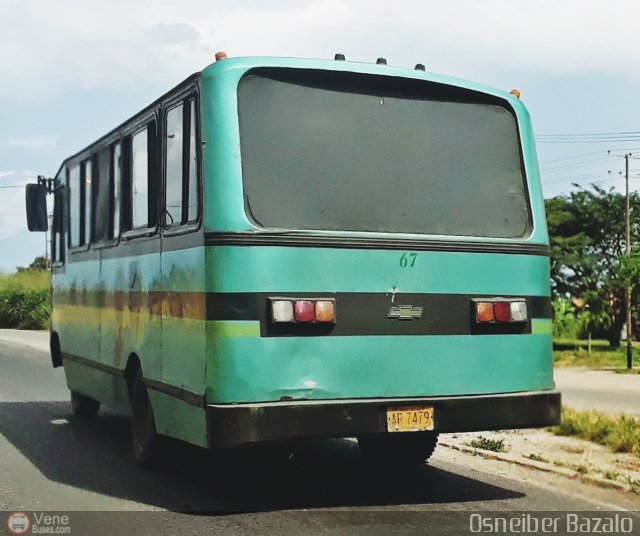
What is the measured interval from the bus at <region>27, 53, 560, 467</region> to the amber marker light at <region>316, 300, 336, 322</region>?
0.05ft

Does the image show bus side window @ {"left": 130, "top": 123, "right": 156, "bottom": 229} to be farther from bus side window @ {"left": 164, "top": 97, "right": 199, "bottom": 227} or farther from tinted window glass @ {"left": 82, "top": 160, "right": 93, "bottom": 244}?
tinted window glass @ {"left": 82, "top": 160, "right": 93, "bottom": 244}

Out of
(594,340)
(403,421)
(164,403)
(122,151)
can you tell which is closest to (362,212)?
(403,421)

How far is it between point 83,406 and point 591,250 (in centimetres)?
5020

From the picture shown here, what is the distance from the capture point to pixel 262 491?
8508 mm

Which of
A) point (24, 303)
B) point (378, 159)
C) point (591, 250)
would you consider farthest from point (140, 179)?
point (591, 250)

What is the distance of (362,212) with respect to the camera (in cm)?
791

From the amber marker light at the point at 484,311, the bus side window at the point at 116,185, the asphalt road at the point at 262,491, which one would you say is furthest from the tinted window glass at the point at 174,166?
the amber marker light at the point at 484,311

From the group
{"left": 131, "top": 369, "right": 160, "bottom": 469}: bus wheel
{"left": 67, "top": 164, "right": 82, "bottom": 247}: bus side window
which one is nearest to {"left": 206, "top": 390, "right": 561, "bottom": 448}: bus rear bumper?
{"left": 131, "top": 369, "right": 160, "bottom": 469}: bus wheel

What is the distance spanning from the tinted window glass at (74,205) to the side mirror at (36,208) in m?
0.52

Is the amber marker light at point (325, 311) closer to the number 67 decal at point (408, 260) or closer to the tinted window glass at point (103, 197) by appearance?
the number 67 decal at point (408, 260)

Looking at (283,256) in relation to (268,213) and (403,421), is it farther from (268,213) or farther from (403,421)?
(403,421)

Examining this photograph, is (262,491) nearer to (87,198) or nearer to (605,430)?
(605,430)

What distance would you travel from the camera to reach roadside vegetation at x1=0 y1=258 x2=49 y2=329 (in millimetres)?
52375

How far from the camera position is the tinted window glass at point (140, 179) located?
9312 mm
